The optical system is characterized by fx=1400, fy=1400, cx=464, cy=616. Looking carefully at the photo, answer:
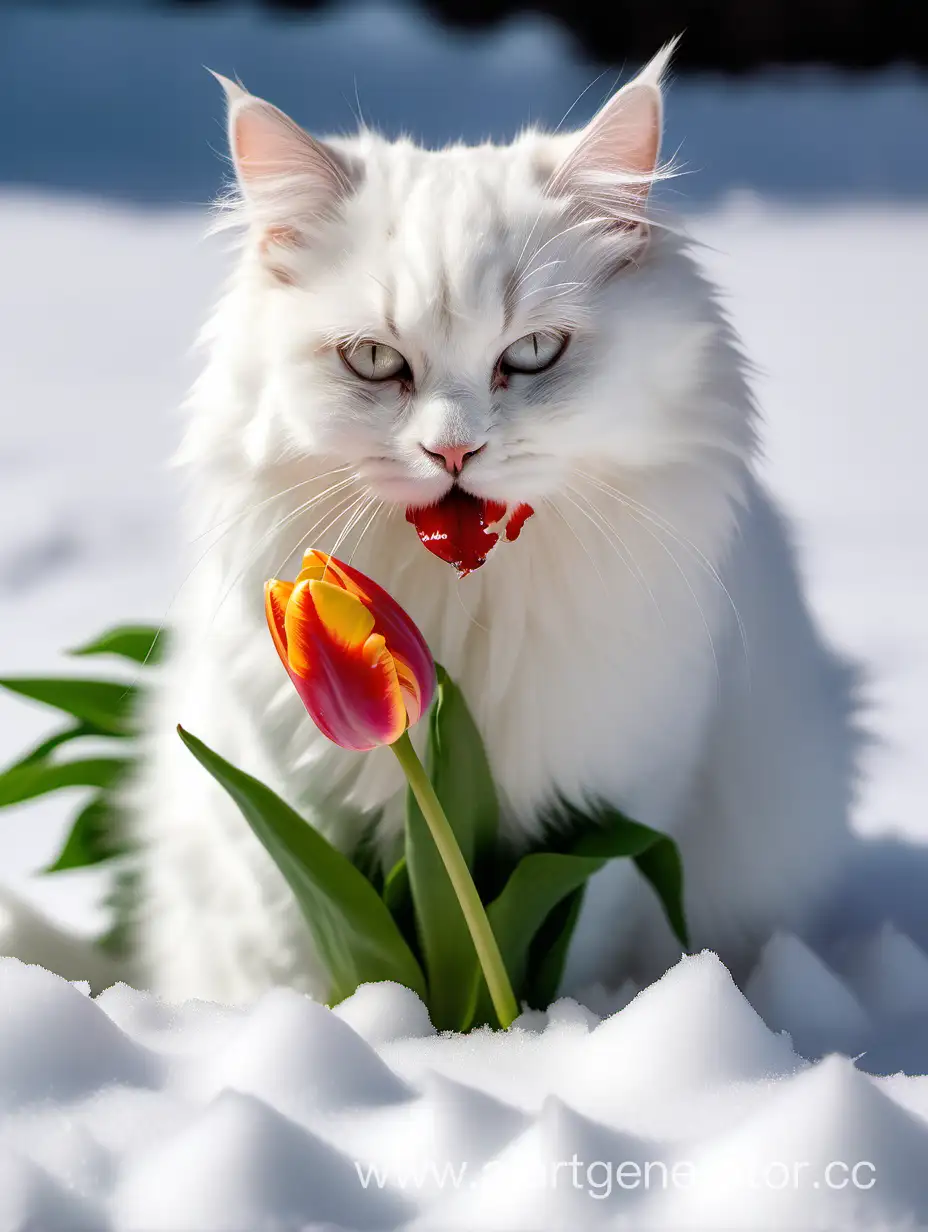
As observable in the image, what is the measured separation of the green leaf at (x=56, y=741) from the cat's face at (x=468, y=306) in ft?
1.35

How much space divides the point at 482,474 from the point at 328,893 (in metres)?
0.27

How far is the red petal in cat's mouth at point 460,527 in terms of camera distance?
766 millimetres

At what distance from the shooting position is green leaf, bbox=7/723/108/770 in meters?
1.07

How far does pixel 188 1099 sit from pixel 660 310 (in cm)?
52

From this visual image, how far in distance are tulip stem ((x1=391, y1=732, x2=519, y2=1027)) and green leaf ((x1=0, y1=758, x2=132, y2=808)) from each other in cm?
44

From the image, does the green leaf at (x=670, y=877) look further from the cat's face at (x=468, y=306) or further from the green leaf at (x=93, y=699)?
the green leaf at (x=93, y=699)

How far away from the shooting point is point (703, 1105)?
0.73 metres

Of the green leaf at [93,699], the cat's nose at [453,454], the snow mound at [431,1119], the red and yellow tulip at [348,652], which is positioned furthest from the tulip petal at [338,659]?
the green leaf at [93,699]

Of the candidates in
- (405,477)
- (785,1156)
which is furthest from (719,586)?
(785,1156)

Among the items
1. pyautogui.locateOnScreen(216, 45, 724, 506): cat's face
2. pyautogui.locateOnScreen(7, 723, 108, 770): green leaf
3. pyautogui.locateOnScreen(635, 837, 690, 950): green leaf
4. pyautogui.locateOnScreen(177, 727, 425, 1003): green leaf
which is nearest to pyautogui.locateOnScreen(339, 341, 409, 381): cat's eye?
pyautogui.locateOnScreen(216, 45, 724, 506): cat's face

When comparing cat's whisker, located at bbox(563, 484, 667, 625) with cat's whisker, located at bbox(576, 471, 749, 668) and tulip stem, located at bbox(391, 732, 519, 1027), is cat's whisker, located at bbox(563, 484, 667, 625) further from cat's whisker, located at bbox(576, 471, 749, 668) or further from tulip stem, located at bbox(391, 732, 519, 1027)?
tulip stem, located at bbox(391, 732, 519, 1027)

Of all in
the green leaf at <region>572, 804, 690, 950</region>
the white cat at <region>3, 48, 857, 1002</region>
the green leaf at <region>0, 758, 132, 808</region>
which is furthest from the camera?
the green leaf at <region>0, 758, 132, 808</region>

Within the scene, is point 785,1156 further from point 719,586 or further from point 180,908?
point 180,908

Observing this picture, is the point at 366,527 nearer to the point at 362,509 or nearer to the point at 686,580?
the point at 362,509
